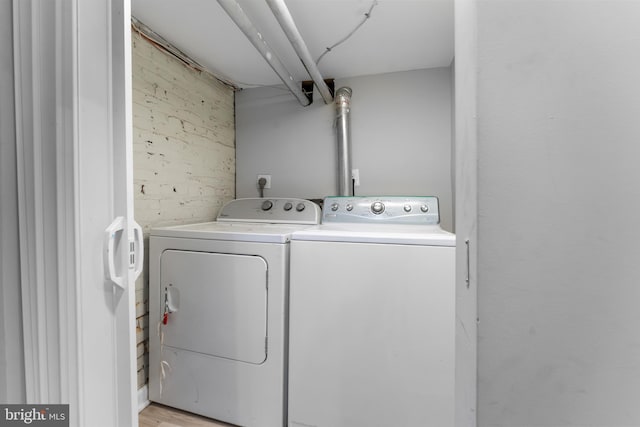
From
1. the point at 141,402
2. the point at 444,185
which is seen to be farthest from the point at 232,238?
the point at 444,185

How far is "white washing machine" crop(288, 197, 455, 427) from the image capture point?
1.10 m

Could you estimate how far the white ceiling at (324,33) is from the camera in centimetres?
139

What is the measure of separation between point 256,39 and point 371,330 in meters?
1.55

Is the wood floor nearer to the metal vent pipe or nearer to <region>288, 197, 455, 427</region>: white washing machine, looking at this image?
<region>288, 197, 455, 427</region>: white washing machine

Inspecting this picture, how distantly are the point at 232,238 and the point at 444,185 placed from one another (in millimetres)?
1570

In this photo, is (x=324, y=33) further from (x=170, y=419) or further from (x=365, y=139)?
(x=170, y=419)

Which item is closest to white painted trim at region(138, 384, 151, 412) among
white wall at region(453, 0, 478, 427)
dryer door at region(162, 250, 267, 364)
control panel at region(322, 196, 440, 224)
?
dryer door at region(162, 250, 267, 364)

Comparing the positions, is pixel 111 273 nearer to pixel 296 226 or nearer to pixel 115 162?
pixel 115 162

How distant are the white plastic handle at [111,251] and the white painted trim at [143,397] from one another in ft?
4.30

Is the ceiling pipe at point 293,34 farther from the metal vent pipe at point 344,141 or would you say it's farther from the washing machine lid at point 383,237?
the washing machine lid at point 383,237

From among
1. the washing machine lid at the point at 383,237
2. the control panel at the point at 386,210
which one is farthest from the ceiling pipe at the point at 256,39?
the washing machine lid at the point at 383,237

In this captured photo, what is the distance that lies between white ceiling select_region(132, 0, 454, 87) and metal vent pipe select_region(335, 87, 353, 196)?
0.25 m

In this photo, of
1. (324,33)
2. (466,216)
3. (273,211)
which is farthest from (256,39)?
(466,216)

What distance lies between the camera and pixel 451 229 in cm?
204
